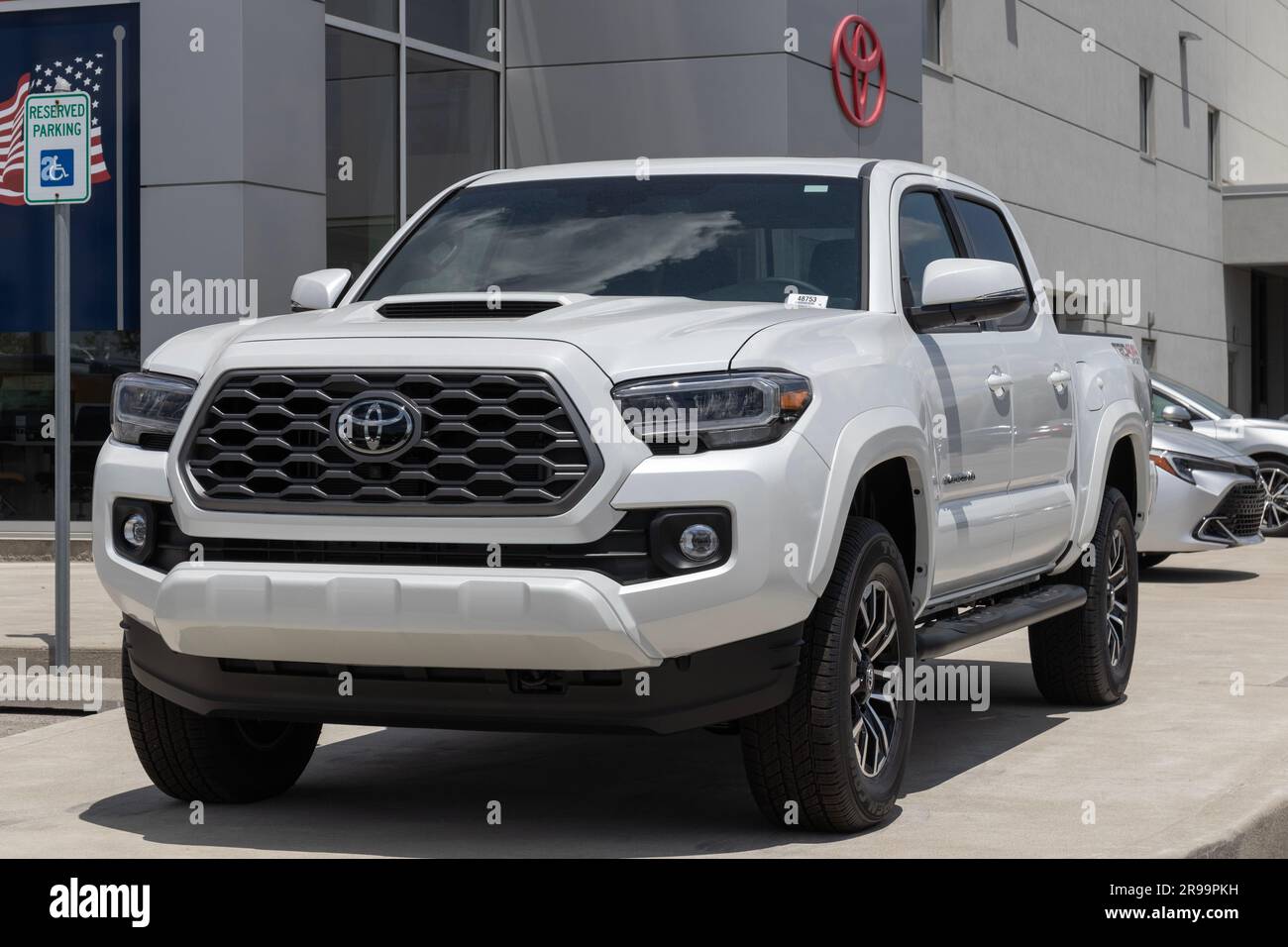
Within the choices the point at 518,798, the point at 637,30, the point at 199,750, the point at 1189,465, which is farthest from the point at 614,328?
the point at 637,30

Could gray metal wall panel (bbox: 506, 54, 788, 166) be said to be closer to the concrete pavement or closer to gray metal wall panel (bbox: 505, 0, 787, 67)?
gray metal wall panel (bbox: 505, 0, 787, 67)

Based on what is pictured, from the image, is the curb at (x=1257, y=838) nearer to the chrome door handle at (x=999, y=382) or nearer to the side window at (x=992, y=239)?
the chrome door handle at (x=999, y=382)

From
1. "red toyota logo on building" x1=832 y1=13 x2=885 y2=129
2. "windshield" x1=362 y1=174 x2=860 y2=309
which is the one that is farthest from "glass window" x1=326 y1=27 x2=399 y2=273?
"windshield" x1=362 y1=174 x2=860 y2=309

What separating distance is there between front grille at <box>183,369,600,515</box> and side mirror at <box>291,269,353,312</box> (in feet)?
4.10

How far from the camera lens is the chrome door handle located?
22.5 feet

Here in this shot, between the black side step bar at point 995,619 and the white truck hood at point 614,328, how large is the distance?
3.83 feet

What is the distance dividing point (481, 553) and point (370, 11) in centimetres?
1242

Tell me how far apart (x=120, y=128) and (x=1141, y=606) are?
8.25 meters

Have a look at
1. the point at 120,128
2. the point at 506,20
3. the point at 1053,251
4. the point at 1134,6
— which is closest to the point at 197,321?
the point at 120,128

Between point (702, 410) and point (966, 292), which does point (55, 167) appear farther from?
point (702, 410)

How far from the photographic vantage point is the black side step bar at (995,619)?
638 cm

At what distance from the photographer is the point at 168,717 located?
5.89 meters

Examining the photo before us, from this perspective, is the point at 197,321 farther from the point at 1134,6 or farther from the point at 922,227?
the point at 1134,6

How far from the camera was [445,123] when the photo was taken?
17859 mm
